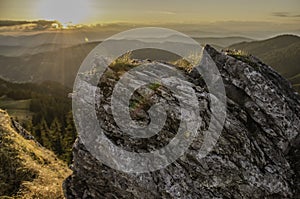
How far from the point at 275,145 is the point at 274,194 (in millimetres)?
2594

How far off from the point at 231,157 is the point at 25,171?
1673 cm

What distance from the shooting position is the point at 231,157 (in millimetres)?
15719

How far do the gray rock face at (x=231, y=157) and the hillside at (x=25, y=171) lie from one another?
5491 millimetres

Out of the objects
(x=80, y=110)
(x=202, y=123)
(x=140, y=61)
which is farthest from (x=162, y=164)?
(x=140, y=61)

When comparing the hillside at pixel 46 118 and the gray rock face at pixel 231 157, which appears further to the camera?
the hillside at pixel 46 118

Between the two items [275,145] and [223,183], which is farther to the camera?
[275,145]

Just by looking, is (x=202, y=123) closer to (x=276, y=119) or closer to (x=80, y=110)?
(x=276, y=119)

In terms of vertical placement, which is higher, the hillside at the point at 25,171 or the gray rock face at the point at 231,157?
the gray rock face at the point at 231,157

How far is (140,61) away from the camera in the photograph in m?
21.2

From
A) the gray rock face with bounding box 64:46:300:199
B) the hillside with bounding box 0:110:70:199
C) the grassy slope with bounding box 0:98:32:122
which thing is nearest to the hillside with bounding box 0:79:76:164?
the grassy slope with bounding box 0:98:32:122

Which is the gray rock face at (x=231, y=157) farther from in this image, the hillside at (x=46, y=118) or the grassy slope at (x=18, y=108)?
the grassy slope at (x=18, y=108)

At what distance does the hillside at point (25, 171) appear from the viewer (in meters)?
22.0

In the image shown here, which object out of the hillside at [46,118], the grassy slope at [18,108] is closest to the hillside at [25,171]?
the hillside at [46,118]

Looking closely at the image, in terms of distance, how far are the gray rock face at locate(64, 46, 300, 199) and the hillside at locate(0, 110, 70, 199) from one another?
5.49 m
